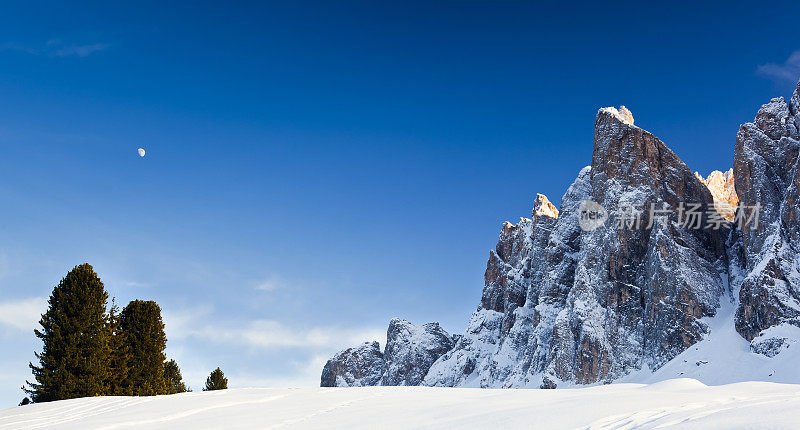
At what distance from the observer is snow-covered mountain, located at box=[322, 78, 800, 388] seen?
10525 cm

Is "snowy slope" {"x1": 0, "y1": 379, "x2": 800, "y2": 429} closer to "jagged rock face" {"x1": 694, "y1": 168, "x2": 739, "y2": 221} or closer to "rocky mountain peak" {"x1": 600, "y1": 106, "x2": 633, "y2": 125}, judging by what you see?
"rocky mountain peak" {"x1": 600, "y1": 106, "x2": 633, "y2": 125}

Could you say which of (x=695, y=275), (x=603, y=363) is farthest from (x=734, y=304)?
(x=603, y=363)

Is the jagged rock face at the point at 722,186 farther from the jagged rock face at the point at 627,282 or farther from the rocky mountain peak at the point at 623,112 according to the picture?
the jagged rock face at the point at 627,282

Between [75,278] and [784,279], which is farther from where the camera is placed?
[784,279]

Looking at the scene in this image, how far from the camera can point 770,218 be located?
114000mm

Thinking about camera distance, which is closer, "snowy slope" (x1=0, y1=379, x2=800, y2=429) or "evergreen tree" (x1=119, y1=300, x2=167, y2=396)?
"snowy slope" (x1=0, y1=379, x2=800, y2=429)

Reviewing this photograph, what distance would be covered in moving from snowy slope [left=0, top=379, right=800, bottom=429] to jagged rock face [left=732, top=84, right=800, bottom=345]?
96873 mm

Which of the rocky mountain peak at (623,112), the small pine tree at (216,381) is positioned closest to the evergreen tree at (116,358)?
the small pine tree at (216,381)

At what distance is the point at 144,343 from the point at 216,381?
1178 inches

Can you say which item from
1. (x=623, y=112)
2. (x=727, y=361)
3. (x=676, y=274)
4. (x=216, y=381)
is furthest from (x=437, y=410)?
(x=623, y=112)

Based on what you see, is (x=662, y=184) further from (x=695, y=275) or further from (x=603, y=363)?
(x=603, y=363)

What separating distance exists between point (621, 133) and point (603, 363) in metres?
58.5

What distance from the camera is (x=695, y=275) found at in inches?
4973

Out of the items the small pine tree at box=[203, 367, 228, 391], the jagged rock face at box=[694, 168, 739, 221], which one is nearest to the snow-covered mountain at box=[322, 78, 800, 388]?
the jagged rock face at box=[694, 168, 739, 221]
